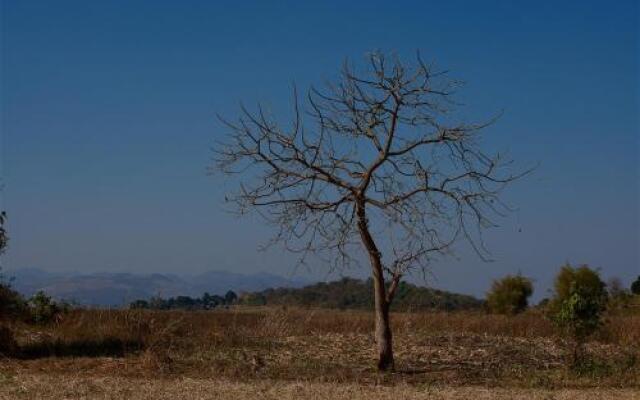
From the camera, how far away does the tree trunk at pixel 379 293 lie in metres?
15.4

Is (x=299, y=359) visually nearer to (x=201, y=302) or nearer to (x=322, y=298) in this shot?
(x=201, y=302)

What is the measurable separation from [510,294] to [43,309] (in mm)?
18181

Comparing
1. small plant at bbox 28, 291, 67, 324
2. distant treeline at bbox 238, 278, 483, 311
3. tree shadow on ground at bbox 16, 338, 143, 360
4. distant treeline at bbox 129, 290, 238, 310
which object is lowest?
tree shadow on ground at bbox 16, 338, 143, 360

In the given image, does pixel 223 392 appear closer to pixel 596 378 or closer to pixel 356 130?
pixel 356 130

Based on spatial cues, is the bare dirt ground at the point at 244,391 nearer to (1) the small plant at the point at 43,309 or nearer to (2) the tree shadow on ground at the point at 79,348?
(2) the tree shadow on ground at the point at 79,348

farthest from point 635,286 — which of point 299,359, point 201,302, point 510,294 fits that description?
point 299,359

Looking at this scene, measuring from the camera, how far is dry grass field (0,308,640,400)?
13.4 metres

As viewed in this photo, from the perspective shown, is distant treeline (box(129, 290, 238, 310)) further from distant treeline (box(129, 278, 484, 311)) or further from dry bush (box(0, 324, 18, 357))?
dry bush (box(0, 324, 18, 357))

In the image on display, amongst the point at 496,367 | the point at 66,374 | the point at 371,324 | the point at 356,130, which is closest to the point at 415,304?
the point at 371,324

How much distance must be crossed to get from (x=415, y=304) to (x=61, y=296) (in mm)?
8814

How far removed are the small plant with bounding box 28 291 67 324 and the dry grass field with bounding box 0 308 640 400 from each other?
37 centimetres

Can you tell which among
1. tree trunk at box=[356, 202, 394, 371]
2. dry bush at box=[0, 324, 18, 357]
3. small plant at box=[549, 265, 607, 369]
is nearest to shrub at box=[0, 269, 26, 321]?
dry bush at box=[0, 324, 18, 357]

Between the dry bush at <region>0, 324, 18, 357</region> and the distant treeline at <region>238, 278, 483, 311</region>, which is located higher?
the distant treeline at <region>238, 278, 483, 311</region>

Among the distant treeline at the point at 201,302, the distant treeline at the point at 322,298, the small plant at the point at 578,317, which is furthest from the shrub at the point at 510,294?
the small plant at the point at 578,317
